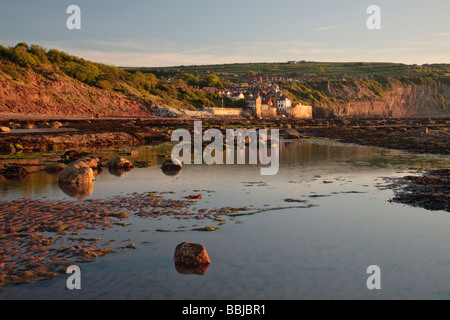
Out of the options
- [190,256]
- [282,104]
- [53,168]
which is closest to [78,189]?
[53,168]

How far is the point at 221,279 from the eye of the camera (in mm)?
10516

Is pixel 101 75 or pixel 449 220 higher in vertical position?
pixel 101 75

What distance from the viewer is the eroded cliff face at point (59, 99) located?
284 ft

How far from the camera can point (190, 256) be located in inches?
444

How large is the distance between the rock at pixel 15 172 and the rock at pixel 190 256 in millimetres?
17606

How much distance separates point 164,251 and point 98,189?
33.8ft

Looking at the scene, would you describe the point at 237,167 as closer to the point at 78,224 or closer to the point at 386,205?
the point at 386,205

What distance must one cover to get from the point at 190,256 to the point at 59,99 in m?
98.0

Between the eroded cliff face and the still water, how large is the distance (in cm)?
7155

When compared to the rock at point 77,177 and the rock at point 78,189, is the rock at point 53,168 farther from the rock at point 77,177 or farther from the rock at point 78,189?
the rock at point 78,189

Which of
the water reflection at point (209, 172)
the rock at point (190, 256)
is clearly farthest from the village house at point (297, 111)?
the rock at point (190, 256)

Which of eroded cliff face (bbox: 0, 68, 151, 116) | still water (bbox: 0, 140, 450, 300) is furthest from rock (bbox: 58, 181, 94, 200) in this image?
eroded cliff face (bbox: 0, 68, 151, 116)

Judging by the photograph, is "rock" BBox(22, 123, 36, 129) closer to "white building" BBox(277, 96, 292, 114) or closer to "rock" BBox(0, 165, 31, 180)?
"rock" BBox(0, 165, 31, 180)
